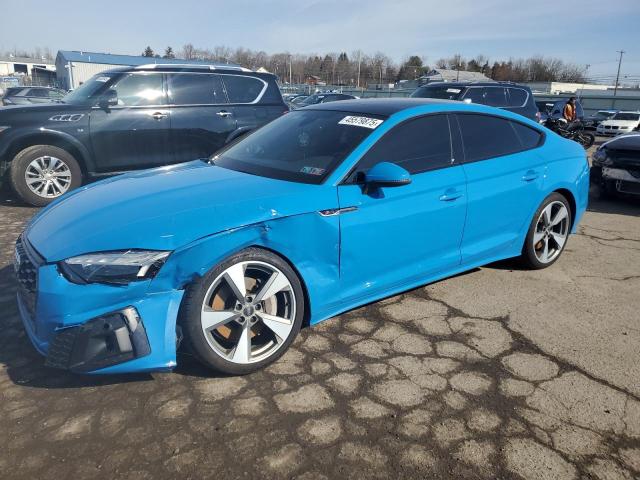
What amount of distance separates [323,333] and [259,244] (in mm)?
937

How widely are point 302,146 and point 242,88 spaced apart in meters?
4.23

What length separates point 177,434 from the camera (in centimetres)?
226

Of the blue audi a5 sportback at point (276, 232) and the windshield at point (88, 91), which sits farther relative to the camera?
the windshield at point (88, 91)

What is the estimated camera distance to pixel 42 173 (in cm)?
617

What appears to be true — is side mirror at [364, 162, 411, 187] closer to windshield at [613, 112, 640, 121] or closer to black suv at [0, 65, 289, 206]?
black suv at [0, 65, 289, 206]

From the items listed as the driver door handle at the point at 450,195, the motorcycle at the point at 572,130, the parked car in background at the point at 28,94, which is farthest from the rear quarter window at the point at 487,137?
the parked car in background at the point at 28,94

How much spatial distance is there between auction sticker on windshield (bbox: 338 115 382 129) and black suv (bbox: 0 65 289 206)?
3176mm

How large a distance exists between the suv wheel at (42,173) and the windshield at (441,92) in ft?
21.2

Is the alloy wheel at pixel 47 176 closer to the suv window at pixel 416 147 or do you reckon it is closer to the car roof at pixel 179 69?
the car roof at pixel 179 69

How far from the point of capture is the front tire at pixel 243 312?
2.47m

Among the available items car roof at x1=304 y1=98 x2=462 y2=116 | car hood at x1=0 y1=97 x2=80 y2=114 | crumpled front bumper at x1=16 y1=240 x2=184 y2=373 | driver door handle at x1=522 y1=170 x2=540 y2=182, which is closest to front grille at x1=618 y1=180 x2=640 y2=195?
driver door handle at x1=522 y1=170 x2=540 y2=182

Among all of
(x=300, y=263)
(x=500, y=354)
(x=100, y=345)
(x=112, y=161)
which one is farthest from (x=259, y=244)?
(x=112, y=161)

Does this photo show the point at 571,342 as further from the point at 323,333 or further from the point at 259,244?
the point at 259,244

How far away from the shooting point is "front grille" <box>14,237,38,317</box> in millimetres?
2482
